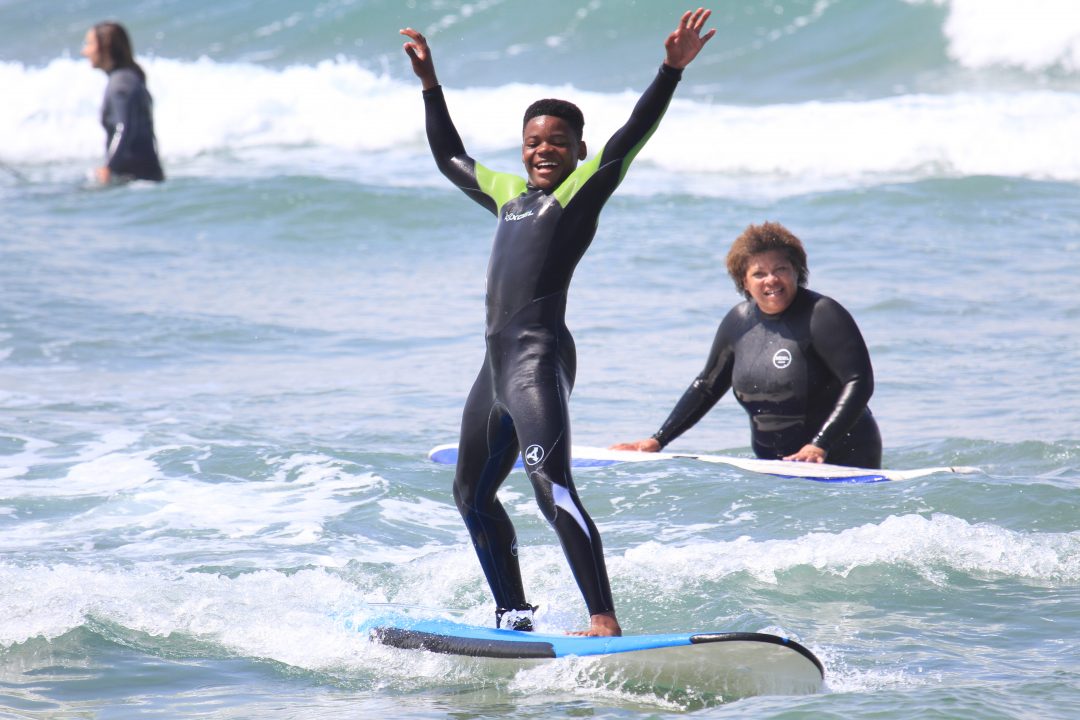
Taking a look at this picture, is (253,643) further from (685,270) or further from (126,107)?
(126,107)

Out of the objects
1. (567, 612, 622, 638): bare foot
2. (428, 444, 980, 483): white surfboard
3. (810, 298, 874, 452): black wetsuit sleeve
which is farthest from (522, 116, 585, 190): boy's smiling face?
(810, 298, 874, 452): black wetsuit sleeve

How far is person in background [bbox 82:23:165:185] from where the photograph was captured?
45.5ft

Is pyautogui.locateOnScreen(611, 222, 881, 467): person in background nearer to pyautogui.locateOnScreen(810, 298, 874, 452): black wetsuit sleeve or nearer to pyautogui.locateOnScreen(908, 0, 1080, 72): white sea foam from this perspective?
pyautogui.locateOnScreen(810, 298, 874, 452): black wetsuit sleeve

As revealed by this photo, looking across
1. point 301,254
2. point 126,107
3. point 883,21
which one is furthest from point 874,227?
point 883,21

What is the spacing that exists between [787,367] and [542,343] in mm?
2352

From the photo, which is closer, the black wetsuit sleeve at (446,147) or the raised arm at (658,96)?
the raised arm at (658,96)

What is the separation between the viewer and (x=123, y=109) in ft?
46.5

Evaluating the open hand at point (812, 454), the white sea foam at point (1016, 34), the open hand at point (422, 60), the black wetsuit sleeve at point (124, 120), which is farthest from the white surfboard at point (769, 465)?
the white sea foam at point (1016, 34)

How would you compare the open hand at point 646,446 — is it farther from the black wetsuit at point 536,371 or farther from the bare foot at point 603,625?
the bare foot at point 603,625

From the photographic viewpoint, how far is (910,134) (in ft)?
55.9

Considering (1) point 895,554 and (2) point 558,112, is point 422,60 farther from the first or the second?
(1) point 895,554

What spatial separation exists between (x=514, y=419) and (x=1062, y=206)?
1130 cm

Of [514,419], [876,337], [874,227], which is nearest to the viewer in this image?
[514,419]

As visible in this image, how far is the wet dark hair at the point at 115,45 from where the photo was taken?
13789 millimetres
